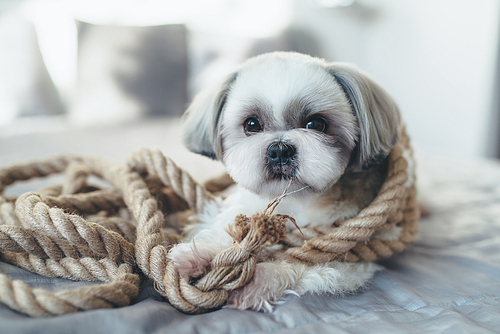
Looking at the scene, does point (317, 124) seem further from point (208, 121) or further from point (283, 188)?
point (208, 121)

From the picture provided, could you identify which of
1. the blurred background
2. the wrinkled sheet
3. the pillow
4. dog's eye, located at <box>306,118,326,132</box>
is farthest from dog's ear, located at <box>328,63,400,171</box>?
the pillow

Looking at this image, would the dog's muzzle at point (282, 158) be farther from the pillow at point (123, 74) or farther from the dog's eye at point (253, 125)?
the pillow at point (123, 74)

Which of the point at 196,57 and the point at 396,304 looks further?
the point at 196,57

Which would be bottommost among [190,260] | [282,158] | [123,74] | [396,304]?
[396,304]

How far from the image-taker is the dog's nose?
0.84 metres

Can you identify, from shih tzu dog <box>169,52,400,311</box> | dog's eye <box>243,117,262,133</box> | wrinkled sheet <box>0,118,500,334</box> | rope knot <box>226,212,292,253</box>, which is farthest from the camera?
dog's eye <box>243,117,262,133</box>

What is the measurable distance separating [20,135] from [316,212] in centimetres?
238

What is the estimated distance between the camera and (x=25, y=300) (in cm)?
56

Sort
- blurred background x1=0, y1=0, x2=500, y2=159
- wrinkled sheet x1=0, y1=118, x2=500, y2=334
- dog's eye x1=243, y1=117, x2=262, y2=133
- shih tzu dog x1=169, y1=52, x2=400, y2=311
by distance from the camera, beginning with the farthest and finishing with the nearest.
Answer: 1. blurred background x1=0, y1=0, x2=500, y2=159
2. dog's eye x1=243, y1=117, x2=262, y2=133
3. shih tzu dog x1=169, y1=52, x2=400, y2=311
4. wrinkled sheet x1=0, y1=118, x2=500, y2=334

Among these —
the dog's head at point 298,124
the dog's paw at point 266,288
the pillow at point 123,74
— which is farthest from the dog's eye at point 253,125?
the pillow at point 123,74

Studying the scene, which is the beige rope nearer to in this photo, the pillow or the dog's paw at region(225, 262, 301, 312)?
the dog's paw at region(225, 262, 301, 312)

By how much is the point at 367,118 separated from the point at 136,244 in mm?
664

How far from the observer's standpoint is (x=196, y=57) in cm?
337

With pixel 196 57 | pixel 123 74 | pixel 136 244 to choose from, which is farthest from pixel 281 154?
pixel 196 57
